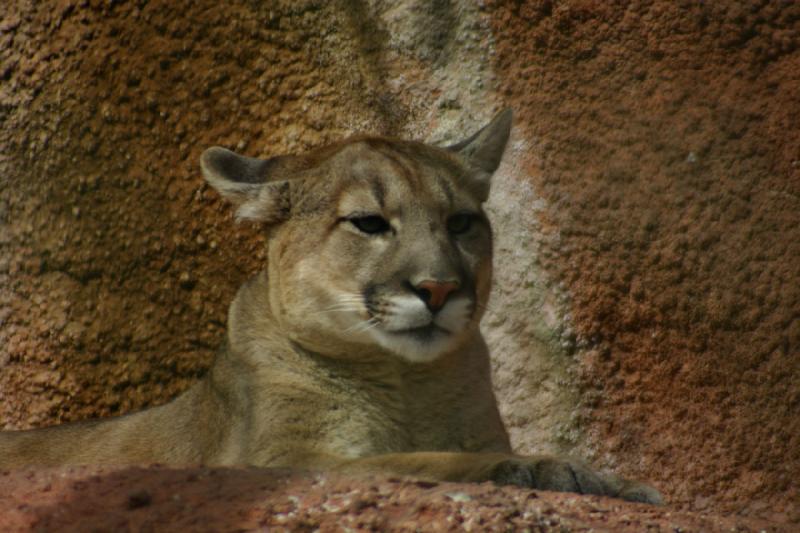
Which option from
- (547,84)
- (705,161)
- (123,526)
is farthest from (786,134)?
(123,526)

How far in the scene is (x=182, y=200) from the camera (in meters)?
6.52

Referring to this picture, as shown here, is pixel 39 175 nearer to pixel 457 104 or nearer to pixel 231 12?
pixel 231 12

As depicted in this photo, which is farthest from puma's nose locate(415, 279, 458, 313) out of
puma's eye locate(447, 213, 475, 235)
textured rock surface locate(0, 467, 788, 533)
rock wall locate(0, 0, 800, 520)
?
rock wall locate(0, 0, 800, 520)

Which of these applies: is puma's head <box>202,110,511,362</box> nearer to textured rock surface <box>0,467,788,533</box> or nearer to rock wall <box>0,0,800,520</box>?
rock wall <box>0,0,800,520</box>

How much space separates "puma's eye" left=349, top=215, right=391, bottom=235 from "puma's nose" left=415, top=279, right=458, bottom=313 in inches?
17.5

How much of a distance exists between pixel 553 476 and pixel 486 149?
2.18 metres

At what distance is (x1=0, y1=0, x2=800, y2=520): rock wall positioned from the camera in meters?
5.78

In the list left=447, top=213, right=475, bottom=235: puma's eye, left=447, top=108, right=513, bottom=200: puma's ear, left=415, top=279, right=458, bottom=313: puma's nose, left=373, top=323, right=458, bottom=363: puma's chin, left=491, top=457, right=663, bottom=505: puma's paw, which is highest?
left=447, top=108, right=513, bottom=200: puma's ear

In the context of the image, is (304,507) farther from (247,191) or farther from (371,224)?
(247,191)

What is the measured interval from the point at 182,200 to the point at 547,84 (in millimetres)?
2048

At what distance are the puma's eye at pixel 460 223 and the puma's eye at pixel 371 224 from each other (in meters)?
0.31

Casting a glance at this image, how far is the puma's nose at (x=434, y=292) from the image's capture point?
457 centimetres

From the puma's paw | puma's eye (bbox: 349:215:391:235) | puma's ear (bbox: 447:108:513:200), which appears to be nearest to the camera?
the puma's paw

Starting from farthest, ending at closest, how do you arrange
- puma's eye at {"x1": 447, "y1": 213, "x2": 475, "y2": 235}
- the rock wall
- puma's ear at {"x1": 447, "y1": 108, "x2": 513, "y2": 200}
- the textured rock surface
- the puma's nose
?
the rock wall
puma's ear at {"x1": 447, "y1": 108, "x2": 513, "y2": 200}
puma's eye at {"x1": 447, "y1": 213, "x2": 475, "y2": 235}
the puma's nose
the textured rock surface
